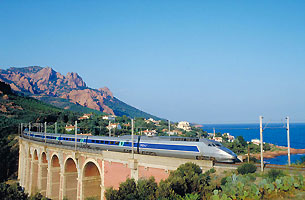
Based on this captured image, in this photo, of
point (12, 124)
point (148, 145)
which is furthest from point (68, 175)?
point (12, 124)

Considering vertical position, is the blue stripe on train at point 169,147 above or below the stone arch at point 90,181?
above

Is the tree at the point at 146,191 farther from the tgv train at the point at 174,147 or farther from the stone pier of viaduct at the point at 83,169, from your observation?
the tgv train at the point at 174,147

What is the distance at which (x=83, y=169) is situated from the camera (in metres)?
33.9

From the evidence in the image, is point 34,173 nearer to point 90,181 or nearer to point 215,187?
point 90,181

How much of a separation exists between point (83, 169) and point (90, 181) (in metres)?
1.92

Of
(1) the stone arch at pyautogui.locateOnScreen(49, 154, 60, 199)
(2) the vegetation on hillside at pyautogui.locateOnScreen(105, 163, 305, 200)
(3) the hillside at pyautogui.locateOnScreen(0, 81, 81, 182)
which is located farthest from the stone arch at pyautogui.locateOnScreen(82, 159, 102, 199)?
(3) the hillside at pyautogui.locateOnScreen(0, 81, 81, 182)

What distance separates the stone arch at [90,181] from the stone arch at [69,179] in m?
4.29

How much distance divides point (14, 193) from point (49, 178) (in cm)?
1816

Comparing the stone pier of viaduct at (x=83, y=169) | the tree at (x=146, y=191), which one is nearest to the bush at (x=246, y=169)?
the stone pier of viaduct at (x=83, y=169)

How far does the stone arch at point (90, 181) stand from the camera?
3378 cm

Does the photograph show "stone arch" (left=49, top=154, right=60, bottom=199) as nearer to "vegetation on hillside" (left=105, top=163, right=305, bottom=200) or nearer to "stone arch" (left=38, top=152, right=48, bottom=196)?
"stone arch" (left=38, top=152, right=48, bottom=196)

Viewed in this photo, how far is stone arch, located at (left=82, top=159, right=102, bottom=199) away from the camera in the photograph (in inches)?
1330

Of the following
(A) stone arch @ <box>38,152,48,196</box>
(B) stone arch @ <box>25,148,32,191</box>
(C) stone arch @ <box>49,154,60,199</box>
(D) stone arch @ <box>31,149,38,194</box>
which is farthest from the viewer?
(B) stone arch @ <box>25,148,32,191</box>

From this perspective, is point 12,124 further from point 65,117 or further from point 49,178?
point 49,178
